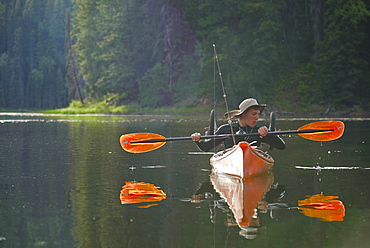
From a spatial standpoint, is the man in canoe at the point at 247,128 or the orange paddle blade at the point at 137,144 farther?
the orange paddle blade at the point at 137,144

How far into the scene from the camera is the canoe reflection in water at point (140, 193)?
8.02m

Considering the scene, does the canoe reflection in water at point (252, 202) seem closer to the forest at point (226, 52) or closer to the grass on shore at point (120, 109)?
the forest at point (226, 52)

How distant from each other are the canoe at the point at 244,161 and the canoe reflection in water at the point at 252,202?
0.82 ft

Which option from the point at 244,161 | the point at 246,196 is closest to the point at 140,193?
the point at 246,196

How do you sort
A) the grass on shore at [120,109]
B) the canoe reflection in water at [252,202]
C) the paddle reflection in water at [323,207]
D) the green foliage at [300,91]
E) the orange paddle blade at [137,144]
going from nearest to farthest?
the canoe reflection in water at [252,202], the paddle reflection in water at [323,207], the orange paddle blade at [137,144], the green foliage at [300,91], the grass on shore at [120,109]

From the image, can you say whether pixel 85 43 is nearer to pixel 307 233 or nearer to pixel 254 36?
pixel 254 36

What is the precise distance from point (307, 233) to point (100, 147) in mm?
11406

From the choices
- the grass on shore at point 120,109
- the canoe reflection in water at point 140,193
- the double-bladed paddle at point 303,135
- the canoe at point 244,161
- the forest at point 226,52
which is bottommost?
the grass on shore at point 120,109

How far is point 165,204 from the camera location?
7711 mm

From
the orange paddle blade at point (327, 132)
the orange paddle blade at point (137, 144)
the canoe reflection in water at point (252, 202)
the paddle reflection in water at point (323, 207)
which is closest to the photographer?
the canoe reflection in water at point (252, 202)

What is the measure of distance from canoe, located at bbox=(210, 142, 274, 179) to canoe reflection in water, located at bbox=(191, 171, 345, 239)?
0.25 metres

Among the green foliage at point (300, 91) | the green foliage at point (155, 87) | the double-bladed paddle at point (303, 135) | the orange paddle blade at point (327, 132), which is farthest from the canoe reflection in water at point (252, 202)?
the green foliage at point (155, 87)

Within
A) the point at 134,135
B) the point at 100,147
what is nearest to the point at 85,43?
the point at 100,147

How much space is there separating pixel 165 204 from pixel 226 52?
42.0m
